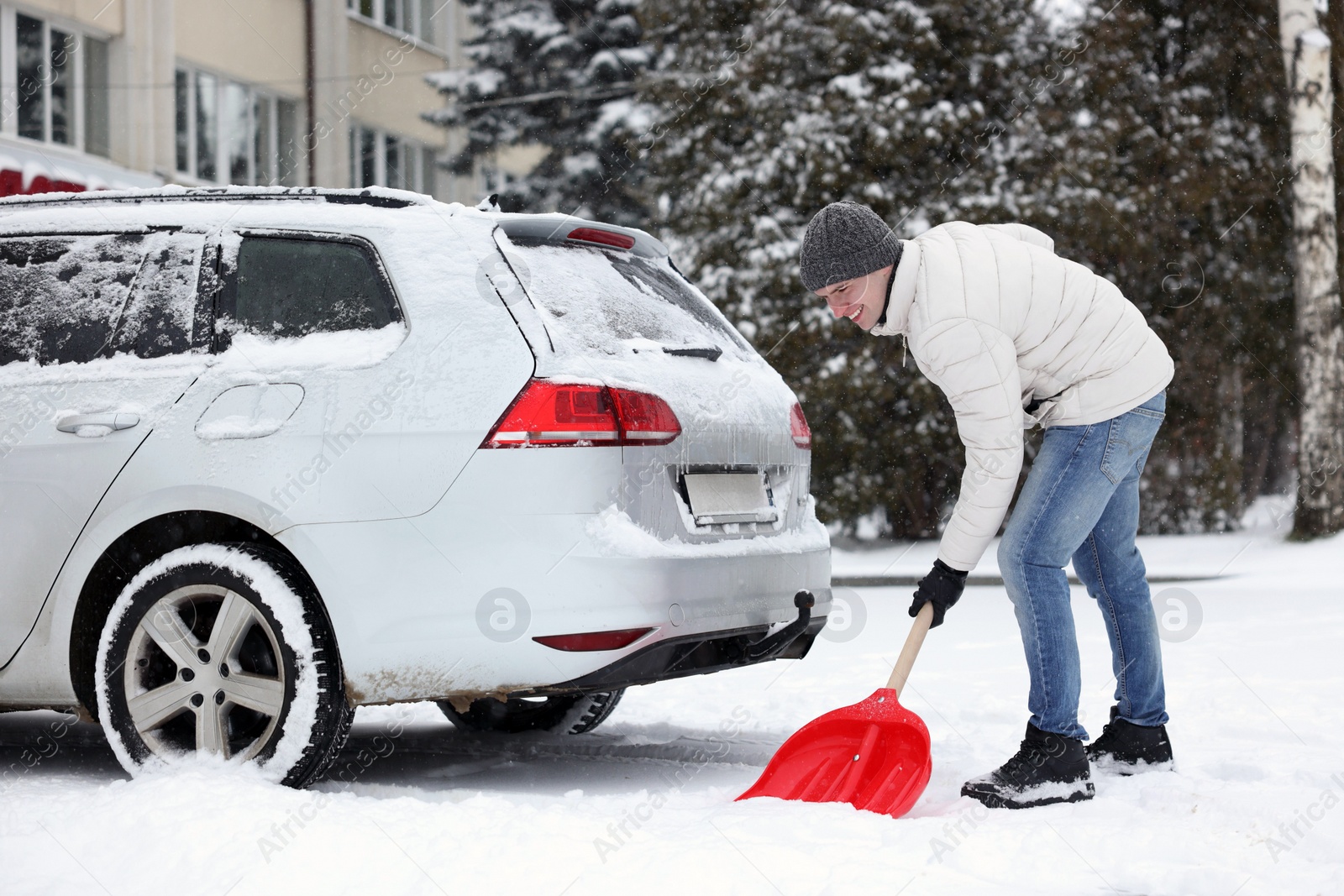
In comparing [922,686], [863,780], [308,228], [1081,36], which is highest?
[1081,36]

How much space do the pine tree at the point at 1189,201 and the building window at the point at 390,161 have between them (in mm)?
12971

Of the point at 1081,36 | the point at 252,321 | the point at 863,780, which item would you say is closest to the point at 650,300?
the point at 252,321

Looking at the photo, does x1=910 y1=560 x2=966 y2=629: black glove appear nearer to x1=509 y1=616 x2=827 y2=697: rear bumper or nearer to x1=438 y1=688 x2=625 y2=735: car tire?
x1=509 y1=616 x2=827 y2=697: rear bumper

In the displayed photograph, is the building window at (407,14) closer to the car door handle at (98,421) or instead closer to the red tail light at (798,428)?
the red tail light at (798,428)

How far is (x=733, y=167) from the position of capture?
1510cm

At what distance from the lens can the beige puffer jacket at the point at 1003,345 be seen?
12.3 ft

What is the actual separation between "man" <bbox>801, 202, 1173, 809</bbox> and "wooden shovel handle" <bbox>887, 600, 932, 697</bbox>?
3cm

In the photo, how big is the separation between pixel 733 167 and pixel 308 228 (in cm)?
1134

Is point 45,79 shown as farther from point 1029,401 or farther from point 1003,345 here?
point 1003,345

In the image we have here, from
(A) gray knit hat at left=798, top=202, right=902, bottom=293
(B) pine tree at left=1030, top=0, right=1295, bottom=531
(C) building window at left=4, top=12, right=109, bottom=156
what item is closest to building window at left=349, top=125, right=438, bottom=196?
(C) building window at left=4, top=12, right=109, bottom=156

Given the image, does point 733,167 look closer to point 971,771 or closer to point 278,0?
point 278,0

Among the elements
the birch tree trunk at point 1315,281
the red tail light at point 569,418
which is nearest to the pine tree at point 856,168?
the birch tree trunk at point 1315,281

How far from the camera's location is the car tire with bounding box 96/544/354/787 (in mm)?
3824

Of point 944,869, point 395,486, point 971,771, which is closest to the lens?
point 944,869
